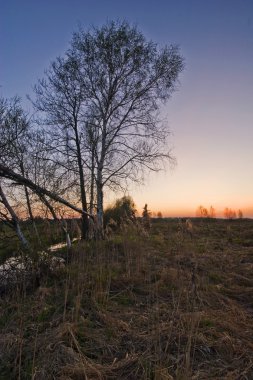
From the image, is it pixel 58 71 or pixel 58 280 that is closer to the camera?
pixel 58 280

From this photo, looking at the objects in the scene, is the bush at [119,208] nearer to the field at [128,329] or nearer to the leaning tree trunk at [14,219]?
the leaning tree trunk at [14,219]

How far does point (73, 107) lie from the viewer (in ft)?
54.4

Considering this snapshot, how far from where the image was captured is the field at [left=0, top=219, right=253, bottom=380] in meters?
3.59

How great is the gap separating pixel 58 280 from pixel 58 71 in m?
11.9

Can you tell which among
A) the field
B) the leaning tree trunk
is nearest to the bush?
the leaning tree trunk

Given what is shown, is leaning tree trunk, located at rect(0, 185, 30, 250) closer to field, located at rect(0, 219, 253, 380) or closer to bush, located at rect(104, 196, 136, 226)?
field, located at rect(0, 219, 253, 380)

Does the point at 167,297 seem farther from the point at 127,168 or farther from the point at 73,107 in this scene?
the point at 73,107

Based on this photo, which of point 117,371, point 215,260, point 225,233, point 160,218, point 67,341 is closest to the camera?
point 117,371

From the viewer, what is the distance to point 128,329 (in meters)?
4.55

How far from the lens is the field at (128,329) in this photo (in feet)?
11.8

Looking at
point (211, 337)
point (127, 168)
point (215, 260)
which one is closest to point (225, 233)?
point (127, 168)

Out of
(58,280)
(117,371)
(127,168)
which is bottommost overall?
(117,371)

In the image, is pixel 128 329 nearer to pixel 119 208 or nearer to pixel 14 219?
pixel 14 219

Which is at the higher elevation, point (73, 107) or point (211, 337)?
point (73, 107)
